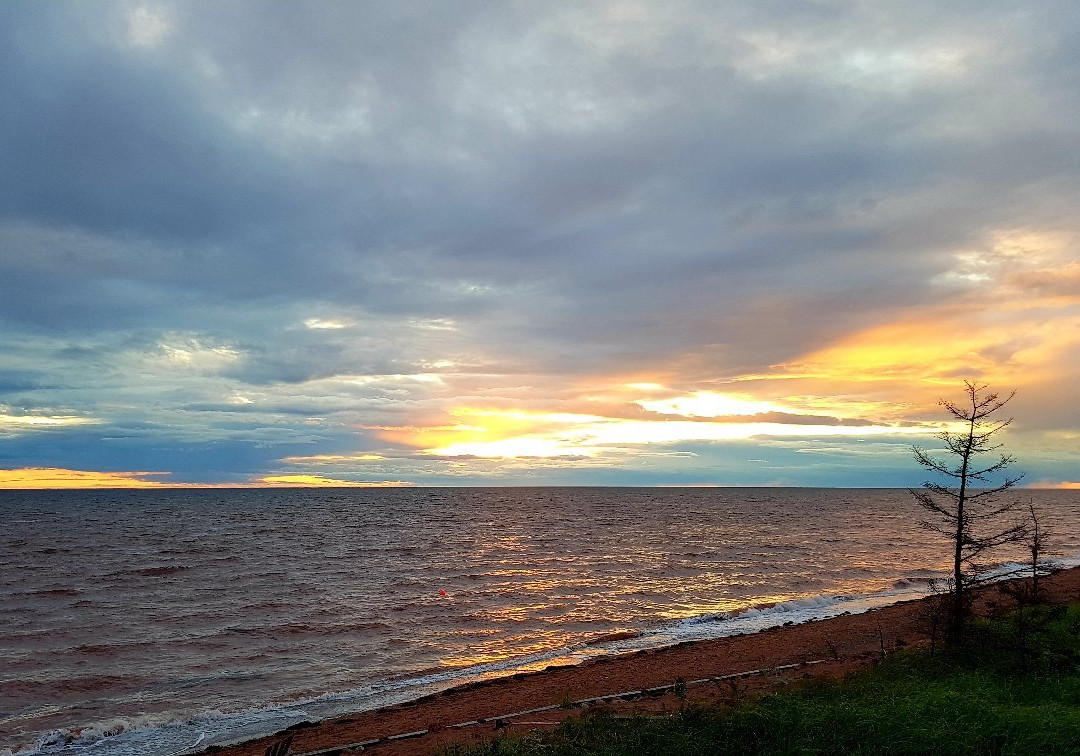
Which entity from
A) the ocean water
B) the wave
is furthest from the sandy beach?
the ocean water

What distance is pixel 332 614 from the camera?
29.5 metres

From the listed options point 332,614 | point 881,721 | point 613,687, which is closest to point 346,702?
point 613,687

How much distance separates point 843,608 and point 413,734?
2191cm

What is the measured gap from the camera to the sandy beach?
14273mm

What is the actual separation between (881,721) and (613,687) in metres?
8.49

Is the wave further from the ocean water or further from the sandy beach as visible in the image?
the sandy beach

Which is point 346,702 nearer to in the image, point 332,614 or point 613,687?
point 613,687

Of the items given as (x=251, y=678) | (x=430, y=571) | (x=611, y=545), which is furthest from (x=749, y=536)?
(x=251, y=678)

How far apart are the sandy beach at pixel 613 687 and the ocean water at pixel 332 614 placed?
1.66 meters

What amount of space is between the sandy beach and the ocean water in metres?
1.66

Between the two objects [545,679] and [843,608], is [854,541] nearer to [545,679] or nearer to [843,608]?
[843,608]

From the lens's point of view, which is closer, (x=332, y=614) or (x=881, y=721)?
(x=881, y=721)

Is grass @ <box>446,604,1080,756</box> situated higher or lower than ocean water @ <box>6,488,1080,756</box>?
higher

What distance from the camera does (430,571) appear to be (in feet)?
140
